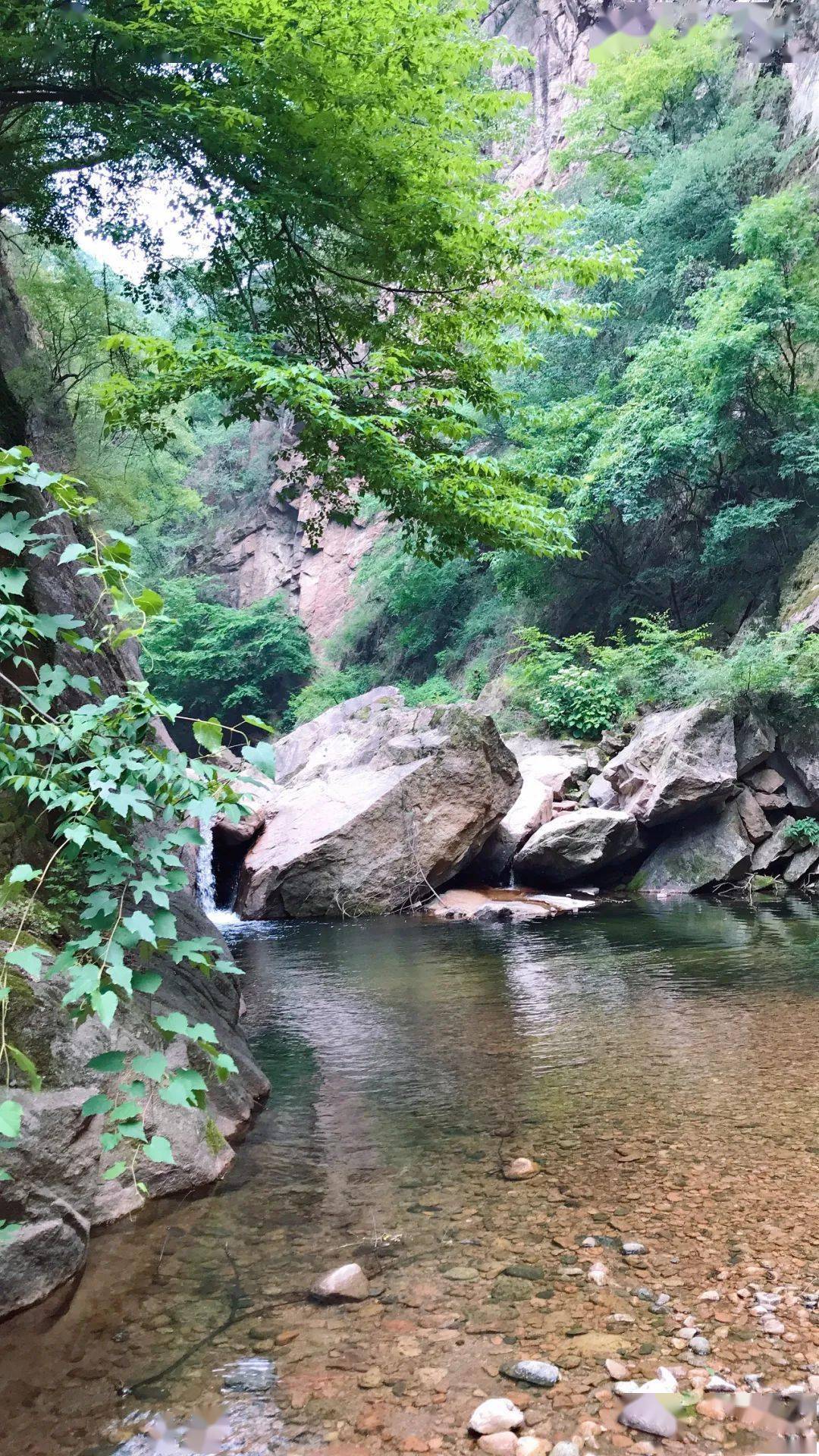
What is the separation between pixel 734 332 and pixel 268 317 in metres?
11.2

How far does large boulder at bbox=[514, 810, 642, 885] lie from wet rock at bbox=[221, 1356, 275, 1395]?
10.4 metres

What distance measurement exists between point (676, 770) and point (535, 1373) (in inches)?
439

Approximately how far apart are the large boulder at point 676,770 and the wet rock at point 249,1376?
36.5 feet

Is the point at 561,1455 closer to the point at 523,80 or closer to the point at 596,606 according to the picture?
the point at 596,606

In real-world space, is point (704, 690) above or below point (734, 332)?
below

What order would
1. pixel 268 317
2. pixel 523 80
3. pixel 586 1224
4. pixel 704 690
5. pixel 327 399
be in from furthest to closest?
pixel 523 80
pixel 704 690
pixel 268 317
pixel 327 399
pixel 586 1224

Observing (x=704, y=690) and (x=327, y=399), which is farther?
(x=704, y=690)

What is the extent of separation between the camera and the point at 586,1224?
10.7 feet

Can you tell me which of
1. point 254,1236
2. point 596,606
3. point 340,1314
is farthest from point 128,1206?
point 596,606

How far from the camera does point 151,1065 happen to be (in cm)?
225

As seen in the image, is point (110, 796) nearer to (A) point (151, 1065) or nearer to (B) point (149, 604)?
(B) point (149, 604)

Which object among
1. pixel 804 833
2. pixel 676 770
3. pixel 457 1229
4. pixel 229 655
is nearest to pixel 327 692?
pixel 229 655

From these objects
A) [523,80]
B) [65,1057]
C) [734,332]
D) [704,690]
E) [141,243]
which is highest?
[523,80]

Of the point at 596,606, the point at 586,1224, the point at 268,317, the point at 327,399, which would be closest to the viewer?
the point at 586,1224
